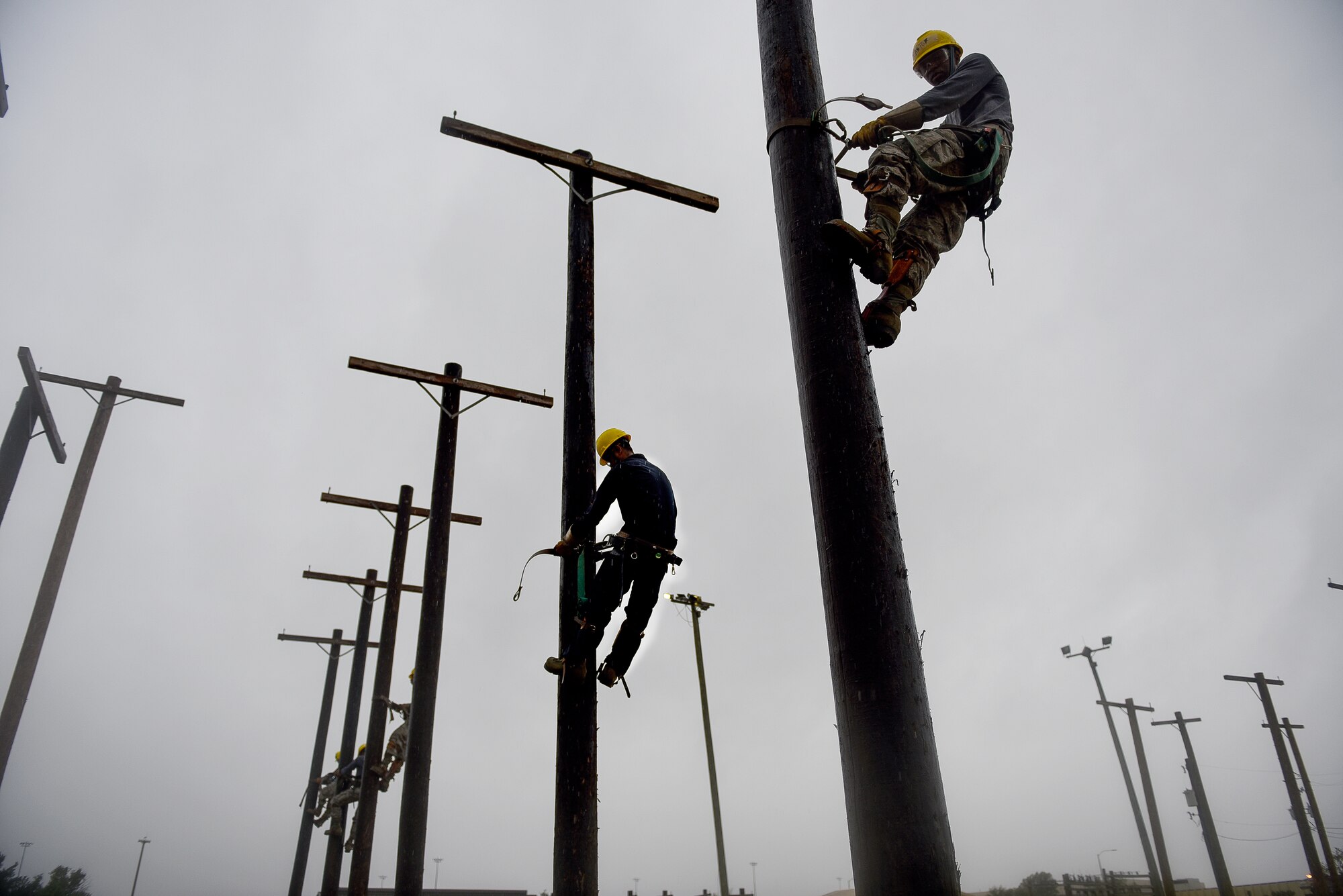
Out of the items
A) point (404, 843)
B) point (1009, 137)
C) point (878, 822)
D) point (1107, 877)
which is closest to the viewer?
point (878, 822)

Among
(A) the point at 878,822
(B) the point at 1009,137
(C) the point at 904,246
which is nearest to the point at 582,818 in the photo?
(A) the point at 878,822

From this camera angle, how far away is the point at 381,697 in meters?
12.3

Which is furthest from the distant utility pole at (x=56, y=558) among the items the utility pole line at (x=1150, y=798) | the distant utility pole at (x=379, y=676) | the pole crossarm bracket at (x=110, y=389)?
the utility pole line at (x=1150, y=798)

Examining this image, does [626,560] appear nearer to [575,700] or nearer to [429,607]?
[575,700]

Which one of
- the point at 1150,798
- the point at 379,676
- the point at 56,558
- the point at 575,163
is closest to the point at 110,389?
the point at 56,558

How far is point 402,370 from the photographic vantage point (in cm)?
1076

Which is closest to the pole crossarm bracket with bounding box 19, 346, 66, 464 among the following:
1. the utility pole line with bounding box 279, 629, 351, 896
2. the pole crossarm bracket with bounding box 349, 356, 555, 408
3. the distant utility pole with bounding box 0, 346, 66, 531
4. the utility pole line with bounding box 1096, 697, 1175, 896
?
the distant utility pole with bounding box 0, 346, 66, 531

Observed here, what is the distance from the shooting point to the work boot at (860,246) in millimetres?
2316

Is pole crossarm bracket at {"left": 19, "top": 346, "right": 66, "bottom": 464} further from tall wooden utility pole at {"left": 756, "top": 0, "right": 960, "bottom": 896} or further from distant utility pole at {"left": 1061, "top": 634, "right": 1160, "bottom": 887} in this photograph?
distant utility pole at {"left": 1061, "top": 634, "right": 1160, "bottom": 887}

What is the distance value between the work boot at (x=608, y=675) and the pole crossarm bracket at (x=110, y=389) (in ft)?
41.2

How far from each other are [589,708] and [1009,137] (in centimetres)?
346

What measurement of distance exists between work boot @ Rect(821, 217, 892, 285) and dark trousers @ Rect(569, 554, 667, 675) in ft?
7.20

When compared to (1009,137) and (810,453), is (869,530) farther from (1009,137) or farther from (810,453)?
(1009,137)

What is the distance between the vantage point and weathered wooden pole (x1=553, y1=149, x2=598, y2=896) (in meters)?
3.83
